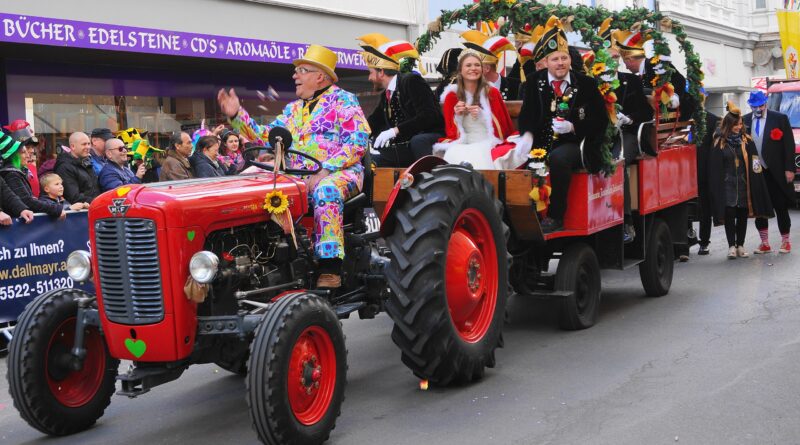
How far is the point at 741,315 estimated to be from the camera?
8.79m

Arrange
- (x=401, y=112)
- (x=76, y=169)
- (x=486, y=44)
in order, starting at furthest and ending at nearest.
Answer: (x=76, y=169), (x=486, y=44), (x=401, y=112)

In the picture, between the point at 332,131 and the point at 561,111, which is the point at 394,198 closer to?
the point at 332,131

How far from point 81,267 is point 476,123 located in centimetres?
390

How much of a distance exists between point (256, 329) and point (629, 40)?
6.80m

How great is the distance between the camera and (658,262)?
10078mm

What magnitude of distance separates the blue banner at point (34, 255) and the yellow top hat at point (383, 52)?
9.59 ft

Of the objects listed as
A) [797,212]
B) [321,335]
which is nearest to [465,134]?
[321,335]


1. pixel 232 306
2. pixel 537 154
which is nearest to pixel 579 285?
pixel 537 154

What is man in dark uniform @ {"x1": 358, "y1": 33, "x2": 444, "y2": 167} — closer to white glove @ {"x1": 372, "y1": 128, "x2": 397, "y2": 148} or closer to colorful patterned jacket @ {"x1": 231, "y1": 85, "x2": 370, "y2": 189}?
white glove @ {"x1": 372, "y1": 128, "x2": 397, "y2": 148}

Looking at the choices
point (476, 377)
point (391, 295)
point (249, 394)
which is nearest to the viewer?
point (249, 394)

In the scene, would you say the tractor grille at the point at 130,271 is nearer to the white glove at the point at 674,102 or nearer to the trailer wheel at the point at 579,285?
the trailer wheel at the point at 579,285

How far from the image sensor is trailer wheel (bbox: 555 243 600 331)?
8188 mm

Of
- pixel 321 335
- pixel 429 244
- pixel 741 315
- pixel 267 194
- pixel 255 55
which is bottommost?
pixel 741 315

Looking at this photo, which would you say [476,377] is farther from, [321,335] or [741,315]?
[741,315]
